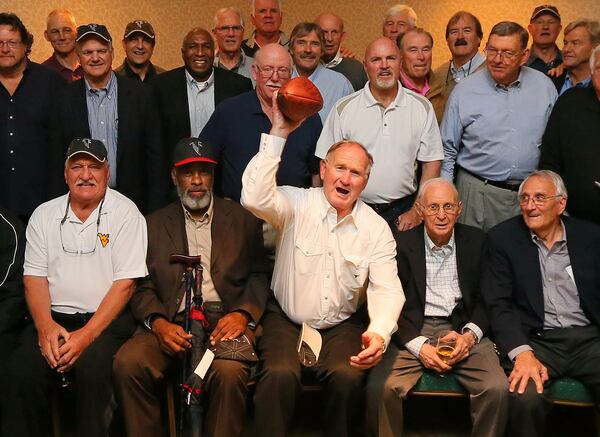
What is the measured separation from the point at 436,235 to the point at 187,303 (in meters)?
1.25

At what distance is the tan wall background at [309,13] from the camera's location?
23.4 feet

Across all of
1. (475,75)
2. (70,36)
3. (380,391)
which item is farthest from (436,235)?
(70,36)

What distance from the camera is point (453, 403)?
4473 mm

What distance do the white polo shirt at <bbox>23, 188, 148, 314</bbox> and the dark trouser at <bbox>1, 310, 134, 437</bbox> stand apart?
11.7 inches

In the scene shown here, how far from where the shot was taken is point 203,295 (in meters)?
4.06

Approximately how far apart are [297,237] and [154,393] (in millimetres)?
922

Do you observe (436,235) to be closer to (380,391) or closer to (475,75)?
(380,391)

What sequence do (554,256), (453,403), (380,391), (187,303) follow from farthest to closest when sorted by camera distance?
(453,403)
(554,256)
(380,391)
(187,303)

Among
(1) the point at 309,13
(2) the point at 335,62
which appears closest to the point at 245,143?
(2) the point at 335,62

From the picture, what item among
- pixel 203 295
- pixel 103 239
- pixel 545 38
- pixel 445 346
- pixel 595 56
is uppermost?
pixel 545 38

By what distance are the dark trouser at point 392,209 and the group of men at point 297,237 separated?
0.01m

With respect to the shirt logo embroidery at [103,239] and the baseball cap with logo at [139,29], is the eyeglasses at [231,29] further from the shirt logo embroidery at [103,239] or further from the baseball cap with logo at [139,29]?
the shirt logo embroidery at [103,239]

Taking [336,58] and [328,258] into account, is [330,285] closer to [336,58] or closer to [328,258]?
[328,258]

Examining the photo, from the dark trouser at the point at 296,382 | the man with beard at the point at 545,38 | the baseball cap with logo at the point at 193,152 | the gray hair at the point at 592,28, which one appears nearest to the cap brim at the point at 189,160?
the baseball cap with logo at the point at 193,152
